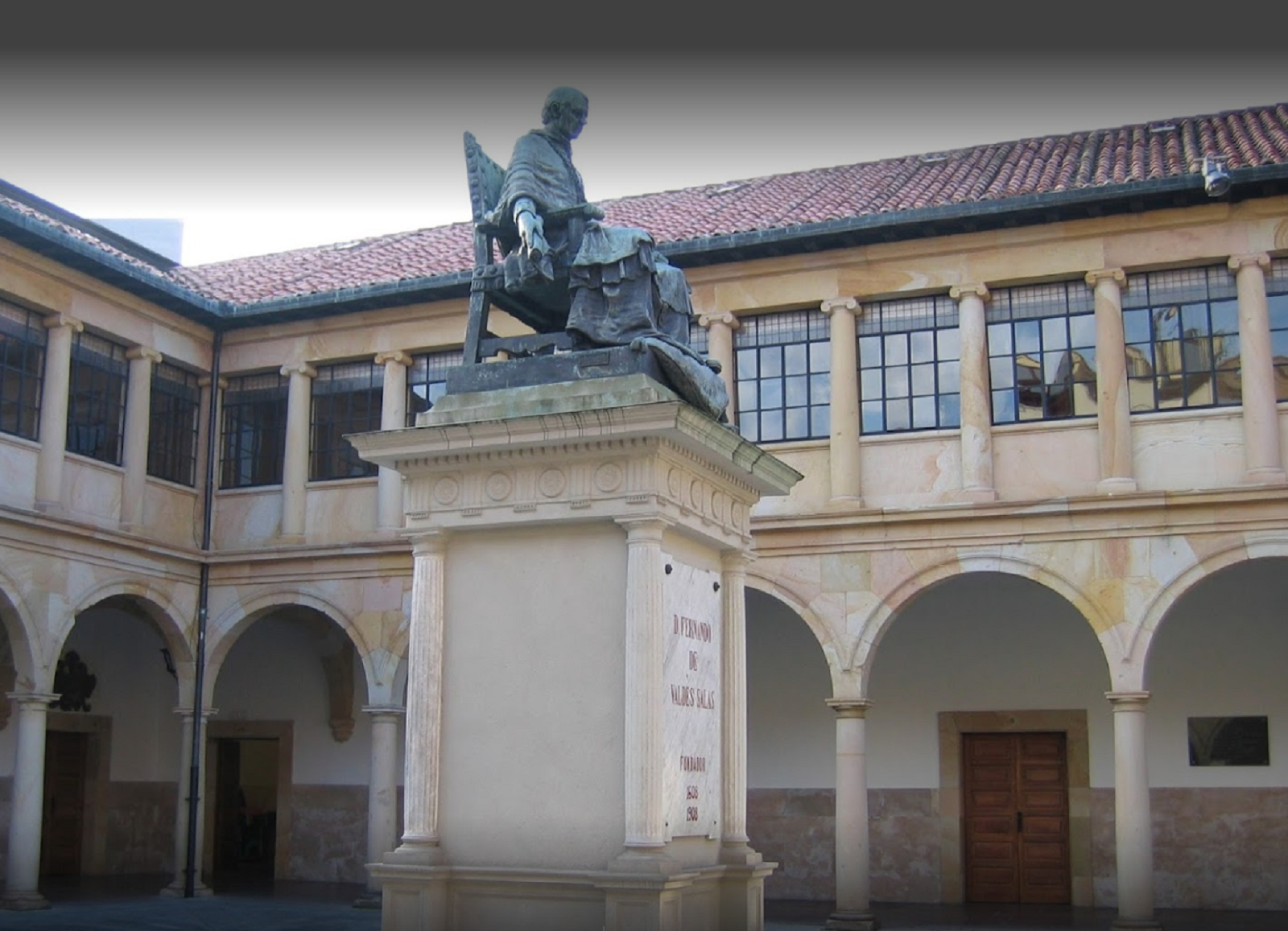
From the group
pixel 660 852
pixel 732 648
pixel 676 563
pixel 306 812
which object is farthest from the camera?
pixel 306 812

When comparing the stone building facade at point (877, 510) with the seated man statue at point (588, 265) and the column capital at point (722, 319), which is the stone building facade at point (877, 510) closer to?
the column capital at point (722, 319)

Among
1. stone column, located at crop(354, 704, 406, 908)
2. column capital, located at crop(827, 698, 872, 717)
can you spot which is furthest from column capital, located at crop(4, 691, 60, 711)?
column capital, located at crop(827, 698, 872, 717)

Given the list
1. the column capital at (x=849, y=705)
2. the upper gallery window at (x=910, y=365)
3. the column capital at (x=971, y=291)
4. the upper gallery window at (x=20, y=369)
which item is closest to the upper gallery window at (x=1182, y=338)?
the column capital at (x=971, y=291)

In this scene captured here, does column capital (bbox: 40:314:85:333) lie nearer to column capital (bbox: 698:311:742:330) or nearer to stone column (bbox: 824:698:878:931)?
column capital (bbox: 698:311:742:330)

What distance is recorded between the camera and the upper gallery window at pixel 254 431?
19.2m

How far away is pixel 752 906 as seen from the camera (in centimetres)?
731

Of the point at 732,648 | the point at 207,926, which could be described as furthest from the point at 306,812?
the point at 732,648

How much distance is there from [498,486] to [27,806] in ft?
36.0

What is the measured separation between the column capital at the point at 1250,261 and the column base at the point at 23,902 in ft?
41.5

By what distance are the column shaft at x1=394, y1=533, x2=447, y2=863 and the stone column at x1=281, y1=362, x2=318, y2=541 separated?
11.7m

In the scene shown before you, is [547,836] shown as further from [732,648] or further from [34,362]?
[34,362]

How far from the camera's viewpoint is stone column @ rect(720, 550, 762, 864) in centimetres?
741

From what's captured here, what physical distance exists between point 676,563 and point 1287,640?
11.6 m

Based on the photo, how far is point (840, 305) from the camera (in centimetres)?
1670
